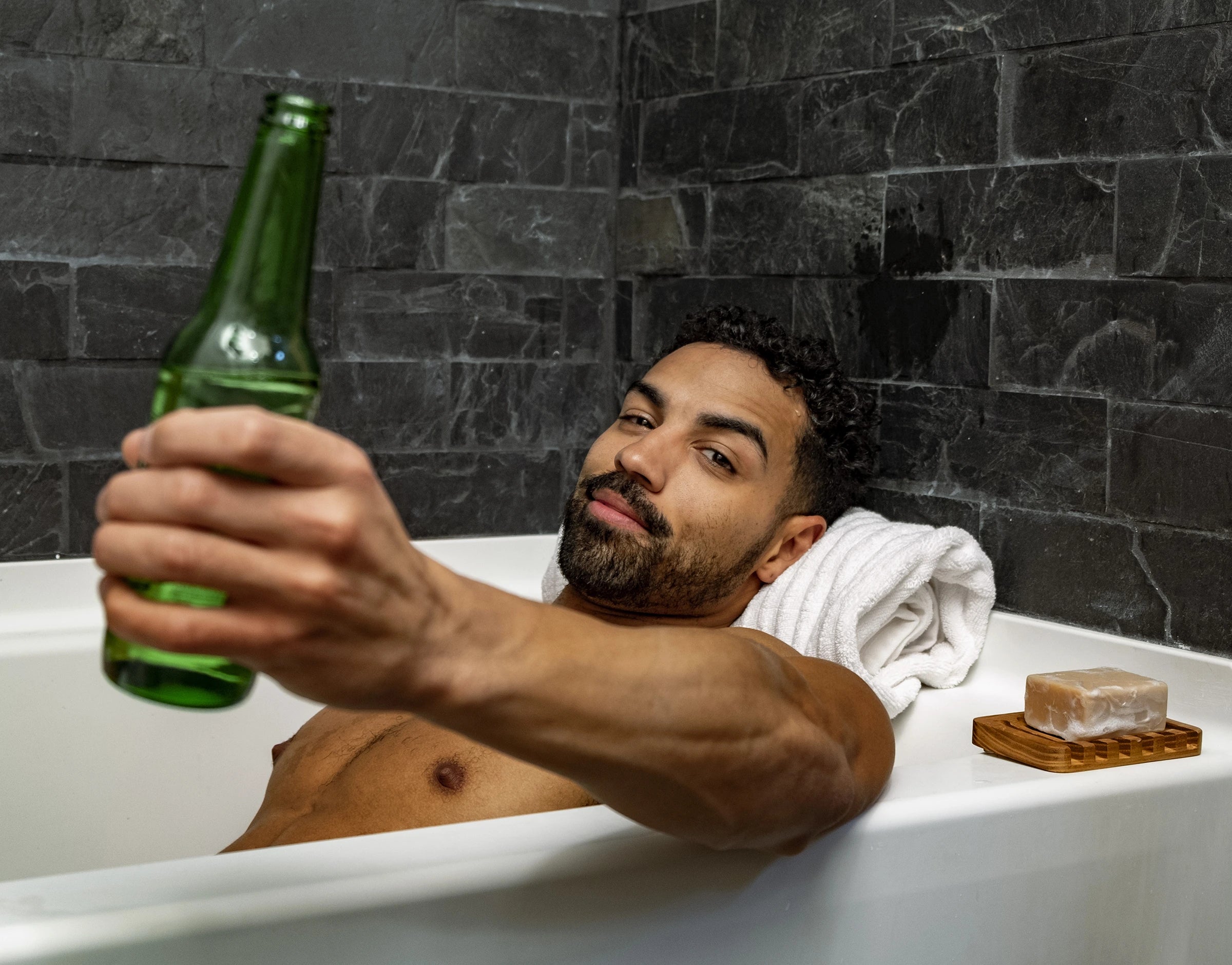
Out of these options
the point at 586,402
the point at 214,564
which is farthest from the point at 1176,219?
the point at 214,564

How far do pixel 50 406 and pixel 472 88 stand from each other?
913mm

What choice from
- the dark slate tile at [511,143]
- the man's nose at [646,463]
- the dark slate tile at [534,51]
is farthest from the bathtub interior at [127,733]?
the dark slate tile at [534,51]

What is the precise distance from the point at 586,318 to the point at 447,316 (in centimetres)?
29

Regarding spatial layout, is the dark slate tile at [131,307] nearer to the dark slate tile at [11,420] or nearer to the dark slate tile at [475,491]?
the dark slate tile at [11,420]

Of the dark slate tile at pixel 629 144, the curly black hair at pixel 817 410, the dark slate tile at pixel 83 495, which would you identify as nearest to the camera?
the curly black hair at pixel 817 410

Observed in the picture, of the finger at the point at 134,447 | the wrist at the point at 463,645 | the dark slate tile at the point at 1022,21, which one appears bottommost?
the wrist at the point at 463,645

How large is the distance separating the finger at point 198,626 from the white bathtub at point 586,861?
0.37m

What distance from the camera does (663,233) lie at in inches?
94.7

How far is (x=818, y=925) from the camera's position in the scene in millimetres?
1157

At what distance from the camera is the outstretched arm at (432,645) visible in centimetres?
56

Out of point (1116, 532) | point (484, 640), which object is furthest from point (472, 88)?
point (484, 640)

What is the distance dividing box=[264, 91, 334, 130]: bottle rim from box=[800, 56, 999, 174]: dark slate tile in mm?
1384

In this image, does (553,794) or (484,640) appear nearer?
(484,640)

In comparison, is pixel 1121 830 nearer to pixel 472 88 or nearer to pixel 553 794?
pixel 553 794
